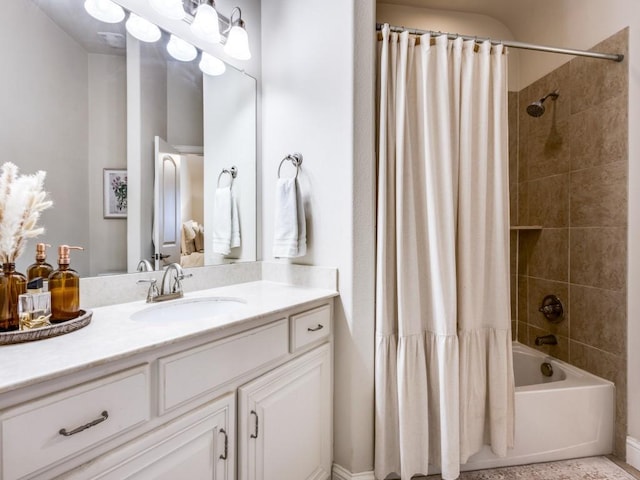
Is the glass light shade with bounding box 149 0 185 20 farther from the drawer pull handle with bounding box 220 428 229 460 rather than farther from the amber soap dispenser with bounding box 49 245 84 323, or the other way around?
the drawer pull handle with bounding box 220 428 229 460

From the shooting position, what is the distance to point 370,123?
4.81ft

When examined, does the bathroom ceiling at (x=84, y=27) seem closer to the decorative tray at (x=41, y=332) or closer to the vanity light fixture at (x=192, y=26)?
the vanity light fixture at (x=192, y=26)

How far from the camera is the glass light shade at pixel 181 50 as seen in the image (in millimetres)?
1493

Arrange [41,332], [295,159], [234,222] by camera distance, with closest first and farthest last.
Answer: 1. [41,332]
2. [295,159]
3. [234,222]

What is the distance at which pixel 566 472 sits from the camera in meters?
1.63

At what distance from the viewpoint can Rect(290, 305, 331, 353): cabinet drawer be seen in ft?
4.17

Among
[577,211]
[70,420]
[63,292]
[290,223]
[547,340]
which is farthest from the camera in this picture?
[547,340]

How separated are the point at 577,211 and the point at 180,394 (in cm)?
228

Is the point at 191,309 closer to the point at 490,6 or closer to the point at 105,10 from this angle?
the point at 105,10

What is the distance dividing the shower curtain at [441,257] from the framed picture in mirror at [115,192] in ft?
3.45

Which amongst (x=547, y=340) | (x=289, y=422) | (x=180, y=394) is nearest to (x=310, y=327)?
(x=289, y=422)

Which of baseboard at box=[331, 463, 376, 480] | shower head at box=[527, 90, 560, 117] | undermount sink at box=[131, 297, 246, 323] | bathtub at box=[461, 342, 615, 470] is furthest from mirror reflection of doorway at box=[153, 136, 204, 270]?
shower head at box=[527, 90, 560, 117]

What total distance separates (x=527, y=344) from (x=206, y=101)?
2627mm

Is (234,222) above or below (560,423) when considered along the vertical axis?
above
